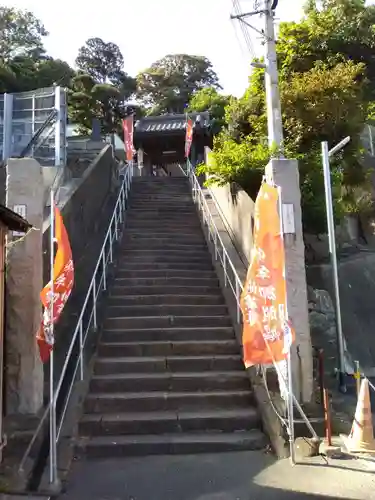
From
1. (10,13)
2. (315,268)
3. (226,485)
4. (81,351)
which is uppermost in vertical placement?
(10,13)

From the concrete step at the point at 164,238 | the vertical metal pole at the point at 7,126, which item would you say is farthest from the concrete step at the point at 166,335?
the vertical metal pole at the point at 7,126

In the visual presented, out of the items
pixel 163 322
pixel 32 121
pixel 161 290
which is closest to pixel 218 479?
pixel 163 322

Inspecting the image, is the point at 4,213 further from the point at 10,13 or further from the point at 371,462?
the point at 10,13

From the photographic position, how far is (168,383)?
6355 millimetres

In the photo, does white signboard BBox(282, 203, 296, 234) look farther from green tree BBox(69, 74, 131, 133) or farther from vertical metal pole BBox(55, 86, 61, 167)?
green tree BBox(69, 74, 131, 133)

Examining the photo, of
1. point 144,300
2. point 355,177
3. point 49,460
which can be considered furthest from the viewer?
point 355,177

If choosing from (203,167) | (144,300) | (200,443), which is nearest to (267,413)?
(200,443)

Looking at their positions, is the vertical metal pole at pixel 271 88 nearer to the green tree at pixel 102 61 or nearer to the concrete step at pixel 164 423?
the concrete step at pixel 164 423

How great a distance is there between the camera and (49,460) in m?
4.84

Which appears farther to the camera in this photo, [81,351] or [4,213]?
[81,351]

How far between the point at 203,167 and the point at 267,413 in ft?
23.0

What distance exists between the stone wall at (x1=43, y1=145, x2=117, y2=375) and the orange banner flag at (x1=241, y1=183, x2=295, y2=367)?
9.34 ft

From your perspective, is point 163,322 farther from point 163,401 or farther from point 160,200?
point 160,200

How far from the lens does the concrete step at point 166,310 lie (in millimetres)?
8062
